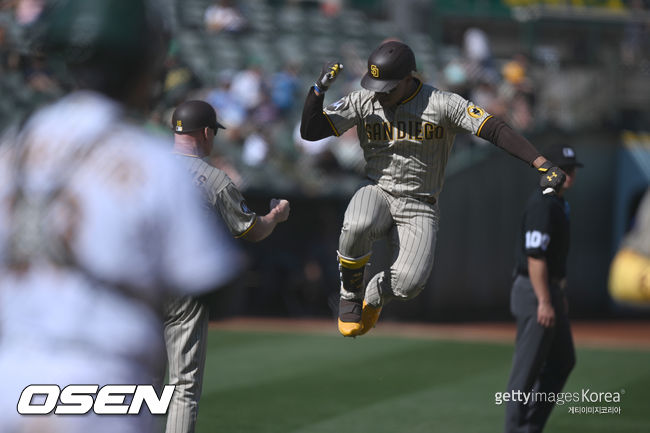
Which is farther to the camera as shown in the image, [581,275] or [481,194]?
[581,275]

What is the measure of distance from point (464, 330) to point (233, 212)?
959 cm

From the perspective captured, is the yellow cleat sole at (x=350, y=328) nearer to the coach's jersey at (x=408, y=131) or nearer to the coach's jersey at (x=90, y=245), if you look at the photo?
the coach's jersey at (x=408, y=131)

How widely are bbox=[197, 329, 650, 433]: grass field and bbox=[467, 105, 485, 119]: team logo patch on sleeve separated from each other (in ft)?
9.51

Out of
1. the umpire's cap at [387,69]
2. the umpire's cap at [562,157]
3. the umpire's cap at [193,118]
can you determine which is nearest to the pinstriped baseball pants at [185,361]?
the umpire's cap at [193,118]

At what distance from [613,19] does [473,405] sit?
536 inches

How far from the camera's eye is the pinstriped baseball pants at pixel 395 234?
604 cm

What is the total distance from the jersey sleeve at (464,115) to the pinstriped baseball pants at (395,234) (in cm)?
59

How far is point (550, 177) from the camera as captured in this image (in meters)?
5.25

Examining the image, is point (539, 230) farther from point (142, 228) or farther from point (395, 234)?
point (142, 228)

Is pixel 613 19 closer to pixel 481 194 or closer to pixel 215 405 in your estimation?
pixel 481 194

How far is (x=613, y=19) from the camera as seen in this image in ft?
66.4

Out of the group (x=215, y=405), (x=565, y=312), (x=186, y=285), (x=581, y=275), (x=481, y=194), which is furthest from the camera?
(x=581, y=275)

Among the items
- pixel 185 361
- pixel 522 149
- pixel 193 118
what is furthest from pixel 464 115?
pixel 185 361

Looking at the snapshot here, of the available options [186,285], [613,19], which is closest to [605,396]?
[186,285]
